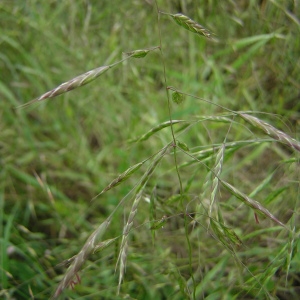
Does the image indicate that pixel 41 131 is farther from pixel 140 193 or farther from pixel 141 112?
pixel 140 193

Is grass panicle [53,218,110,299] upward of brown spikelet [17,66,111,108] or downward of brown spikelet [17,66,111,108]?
downward

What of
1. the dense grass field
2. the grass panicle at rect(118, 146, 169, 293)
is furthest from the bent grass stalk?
the dense grass field

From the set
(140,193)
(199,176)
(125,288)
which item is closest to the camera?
(140,193)

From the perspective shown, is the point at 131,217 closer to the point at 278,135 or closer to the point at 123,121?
the point at 278,135

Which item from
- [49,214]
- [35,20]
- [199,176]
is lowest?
[49,214]

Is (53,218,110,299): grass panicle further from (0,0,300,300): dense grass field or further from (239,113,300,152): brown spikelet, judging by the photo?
(0,0,300,300): dense grass field

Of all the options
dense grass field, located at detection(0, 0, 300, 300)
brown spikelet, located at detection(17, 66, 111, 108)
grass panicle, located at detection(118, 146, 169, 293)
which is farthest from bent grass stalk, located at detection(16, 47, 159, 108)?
dense grass field, located at detection(0, 0, 300, 300)

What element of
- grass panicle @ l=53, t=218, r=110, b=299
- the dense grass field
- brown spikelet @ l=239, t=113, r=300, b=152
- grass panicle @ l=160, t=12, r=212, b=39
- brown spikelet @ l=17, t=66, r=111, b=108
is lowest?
the dense grass field

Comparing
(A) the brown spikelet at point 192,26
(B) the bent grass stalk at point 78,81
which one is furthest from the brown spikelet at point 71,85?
(A) the brown spikelet at point 192,26

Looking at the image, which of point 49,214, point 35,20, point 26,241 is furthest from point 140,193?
point 35,20

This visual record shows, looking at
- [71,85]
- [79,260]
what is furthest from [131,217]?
[71,85]

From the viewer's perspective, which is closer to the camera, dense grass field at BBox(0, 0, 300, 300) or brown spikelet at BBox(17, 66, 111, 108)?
brown spikelet at BBox(17, 66, 111, 108)
